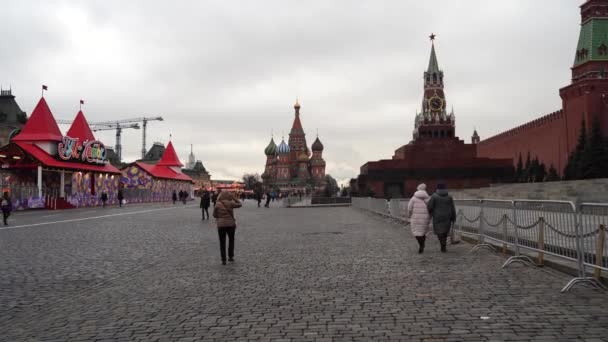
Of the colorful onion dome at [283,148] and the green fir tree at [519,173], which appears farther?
the colorful onion dome at [283,148]

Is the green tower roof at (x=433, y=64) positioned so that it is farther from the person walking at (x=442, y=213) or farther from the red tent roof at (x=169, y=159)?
the person walking at (x=442, y=213)

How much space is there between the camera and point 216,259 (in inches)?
380

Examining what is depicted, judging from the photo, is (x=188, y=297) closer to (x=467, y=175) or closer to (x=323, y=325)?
(x=323, y=325)

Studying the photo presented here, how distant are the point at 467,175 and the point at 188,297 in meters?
62.6

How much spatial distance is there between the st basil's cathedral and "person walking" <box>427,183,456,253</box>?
107362 millimetres

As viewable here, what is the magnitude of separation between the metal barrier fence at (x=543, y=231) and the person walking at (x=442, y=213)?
660mm

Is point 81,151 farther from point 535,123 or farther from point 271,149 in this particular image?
point 271,149

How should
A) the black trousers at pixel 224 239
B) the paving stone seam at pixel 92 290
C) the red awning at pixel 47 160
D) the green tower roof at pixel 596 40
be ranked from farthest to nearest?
the green tower roof at pixel 596 40 < the red awning at pixel 47 160 < the black trousers at pixel 224 239 < the paving stone seam at pixel 92 290

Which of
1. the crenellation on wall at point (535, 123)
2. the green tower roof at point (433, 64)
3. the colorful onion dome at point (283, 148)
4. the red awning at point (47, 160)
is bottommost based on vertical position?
the red awning at point (47, 160)

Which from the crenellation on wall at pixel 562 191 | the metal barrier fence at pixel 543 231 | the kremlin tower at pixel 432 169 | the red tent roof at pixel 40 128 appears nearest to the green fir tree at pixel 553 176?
the crenellation on wall at pixel 562 191

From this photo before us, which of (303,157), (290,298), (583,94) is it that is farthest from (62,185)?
(303,157)

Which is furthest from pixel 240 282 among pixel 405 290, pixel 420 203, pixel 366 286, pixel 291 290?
pixel 420 203

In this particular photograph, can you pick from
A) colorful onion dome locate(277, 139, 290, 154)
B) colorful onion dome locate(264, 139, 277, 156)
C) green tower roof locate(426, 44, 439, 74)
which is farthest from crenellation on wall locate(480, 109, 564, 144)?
colorful onion dome locate(264, 139, 277, 156)

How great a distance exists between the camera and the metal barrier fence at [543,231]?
20.9ft
